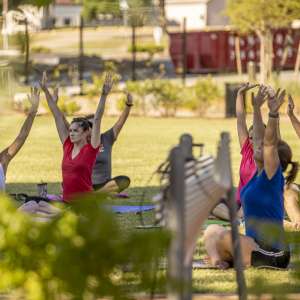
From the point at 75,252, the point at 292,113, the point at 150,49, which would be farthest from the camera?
the point at 150,49

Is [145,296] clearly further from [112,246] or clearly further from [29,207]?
[29,207]

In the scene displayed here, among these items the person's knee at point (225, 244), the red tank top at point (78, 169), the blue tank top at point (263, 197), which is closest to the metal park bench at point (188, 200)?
the person's knee at point (225, 244)

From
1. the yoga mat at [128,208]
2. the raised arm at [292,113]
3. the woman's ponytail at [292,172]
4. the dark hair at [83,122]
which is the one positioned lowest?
the yoga mat at [128,208]

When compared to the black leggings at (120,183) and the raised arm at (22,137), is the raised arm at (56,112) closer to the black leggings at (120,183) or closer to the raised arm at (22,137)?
the raised arm at (22,137)

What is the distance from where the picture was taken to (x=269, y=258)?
7.99 meters

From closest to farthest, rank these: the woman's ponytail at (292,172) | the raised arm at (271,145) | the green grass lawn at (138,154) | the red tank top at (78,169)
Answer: the raised arm at (271,145) < the green grass lawn at (138,154) < the woman's ponytail at (292,172) < the red tank top at (78,169)

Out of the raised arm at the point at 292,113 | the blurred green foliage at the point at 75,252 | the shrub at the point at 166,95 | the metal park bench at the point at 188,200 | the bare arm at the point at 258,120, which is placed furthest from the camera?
the shrub at the point at 166,95

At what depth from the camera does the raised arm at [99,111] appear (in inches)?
412

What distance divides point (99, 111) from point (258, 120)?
215 cm

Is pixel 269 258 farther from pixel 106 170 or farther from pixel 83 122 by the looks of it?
pixel 106 170

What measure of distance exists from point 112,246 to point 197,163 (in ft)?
3.63

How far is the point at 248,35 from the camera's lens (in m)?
44.2

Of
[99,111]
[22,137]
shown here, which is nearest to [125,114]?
[99,111]

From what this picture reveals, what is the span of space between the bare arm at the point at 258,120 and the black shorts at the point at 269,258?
0.54m
